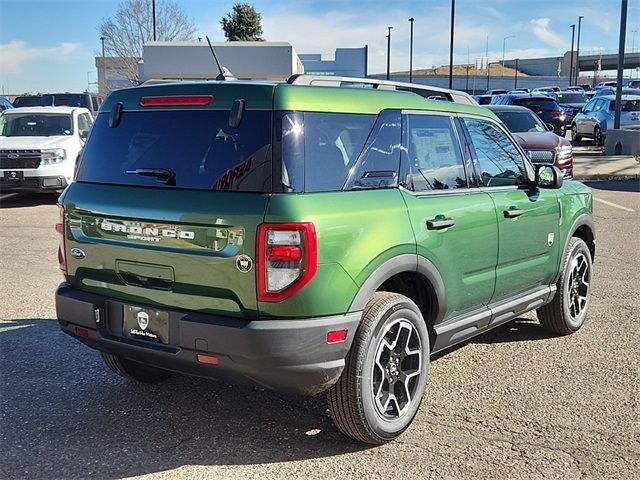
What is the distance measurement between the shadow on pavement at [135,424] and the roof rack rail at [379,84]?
74.8 inches

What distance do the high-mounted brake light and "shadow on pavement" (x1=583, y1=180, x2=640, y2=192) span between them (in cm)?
1269

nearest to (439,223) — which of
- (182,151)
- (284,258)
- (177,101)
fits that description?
(284,258)

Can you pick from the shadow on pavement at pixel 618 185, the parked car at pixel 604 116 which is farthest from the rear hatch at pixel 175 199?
the parked car at pixel 604 116

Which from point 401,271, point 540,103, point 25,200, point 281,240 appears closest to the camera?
point 281,240

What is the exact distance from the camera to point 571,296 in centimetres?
546

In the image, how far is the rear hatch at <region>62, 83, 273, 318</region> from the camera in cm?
314

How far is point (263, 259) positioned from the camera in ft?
10.0

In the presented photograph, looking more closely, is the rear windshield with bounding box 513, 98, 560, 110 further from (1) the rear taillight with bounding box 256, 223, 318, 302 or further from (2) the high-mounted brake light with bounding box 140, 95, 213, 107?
(1) the rear taillight with bounding box 256, 223, 318, 302

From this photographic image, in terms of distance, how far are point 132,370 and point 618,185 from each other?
13.3 meters

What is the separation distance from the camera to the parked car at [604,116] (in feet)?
74.1

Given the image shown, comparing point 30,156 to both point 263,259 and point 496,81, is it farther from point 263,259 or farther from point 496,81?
point 496,81

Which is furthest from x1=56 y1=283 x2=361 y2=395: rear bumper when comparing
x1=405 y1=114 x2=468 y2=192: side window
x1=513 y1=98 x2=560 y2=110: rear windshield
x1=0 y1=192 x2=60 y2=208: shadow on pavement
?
x1=513 y1=98 x2=560 y2=110: rear windshield

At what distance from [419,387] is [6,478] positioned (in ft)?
7.09

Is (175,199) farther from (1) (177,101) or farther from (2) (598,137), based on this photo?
(2) (598,137)
